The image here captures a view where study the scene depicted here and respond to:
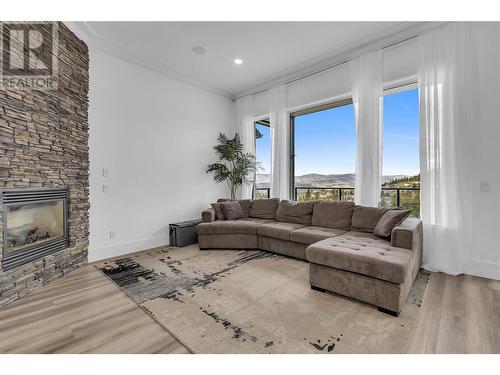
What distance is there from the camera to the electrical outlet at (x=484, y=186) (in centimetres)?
278

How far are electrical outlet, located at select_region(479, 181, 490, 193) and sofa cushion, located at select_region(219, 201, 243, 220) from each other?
3484 mm

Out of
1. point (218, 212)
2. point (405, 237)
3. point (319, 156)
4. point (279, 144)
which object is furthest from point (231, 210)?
point (405, 237)

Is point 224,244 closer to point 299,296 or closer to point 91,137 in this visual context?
point 299,296

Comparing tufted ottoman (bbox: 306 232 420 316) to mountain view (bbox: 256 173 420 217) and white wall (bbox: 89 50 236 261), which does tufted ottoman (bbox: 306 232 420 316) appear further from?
white wall (bbox: 89 50 236 261)

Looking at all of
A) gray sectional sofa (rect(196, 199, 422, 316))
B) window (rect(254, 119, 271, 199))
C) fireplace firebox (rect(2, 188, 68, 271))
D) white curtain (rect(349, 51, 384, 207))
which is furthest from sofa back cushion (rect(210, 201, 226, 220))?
white curtain (rect(349, 51, 384, 207))

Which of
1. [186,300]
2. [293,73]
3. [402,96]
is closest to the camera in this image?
[186,300]

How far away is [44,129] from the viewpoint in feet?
8.98

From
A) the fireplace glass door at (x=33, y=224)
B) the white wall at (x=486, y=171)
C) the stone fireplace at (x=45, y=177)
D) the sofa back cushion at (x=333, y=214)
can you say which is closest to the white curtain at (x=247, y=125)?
the sofa back cushion at (x=333, y=214)

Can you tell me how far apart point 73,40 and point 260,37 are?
2.51 m

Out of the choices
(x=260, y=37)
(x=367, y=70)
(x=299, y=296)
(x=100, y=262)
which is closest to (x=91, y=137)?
(x=100, y=262)

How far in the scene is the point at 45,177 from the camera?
2775 millimetres

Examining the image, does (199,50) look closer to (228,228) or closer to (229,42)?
(229,42)

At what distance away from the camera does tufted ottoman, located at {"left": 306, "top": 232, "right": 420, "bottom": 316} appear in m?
2.02

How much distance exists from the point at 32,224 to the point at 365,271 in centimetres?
353
